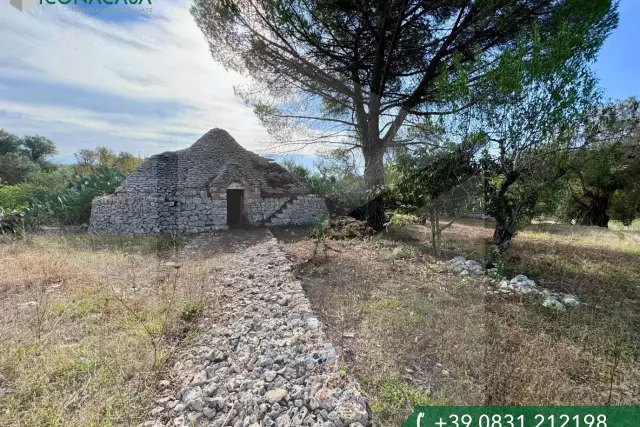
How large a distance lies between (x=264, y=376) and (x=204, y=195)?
9.50m

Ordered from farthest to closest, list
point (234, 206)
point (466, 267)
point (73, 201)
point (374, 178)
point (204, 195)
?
point (234, 206), point (73, 201), point (204, 195), point (374, 178), point (466, 267)

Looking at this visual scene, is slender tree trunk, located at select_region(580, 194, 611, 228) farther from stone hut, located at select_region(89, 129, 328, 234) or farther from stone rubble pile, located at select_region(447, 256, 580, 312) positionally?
stone rubble pile, located at select_region(447, 256, 580, 312)

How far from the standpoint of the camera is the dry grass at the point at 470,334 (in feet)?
7.70

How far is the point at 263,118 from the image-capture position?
985 cm

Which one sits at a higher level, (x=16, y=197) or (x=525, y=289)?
(x=16, y=197)

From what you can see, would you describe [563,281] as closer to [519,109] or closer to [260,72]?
[519,109]

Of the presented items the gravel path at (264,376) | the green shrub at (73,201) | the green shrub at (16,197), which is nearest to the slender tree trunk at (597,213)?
the gravel path at (264,376)

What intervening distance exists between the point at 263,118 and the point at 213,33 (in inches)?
114

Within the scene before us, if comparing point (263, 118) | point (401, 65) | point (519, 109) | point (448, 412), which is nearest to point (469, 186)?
point (519, 109)

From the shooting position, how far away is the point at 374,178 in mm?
8945

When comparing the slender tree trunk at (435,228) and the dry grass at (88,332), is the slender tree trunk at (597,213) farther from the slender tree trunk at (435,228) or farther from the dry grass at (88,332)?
the dry grass at (88,332)

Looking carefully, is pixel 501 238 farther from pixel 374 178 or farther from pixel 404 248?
pixel 374 178

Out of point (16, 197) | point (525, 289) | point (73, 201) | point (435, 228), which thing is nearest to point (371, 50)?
point (435, 228)

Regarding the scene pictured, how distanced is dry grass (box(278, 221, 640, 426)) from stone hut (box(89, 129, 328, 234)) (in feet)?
18.9
